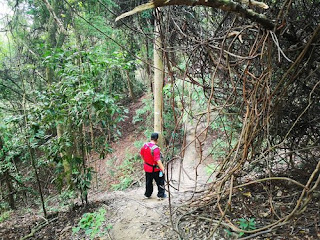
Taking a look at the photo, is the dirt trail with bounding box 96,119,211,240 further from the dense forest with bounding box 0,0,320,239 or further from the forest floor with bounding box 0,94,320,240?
the dense forest with bounding box 0,0,320,239

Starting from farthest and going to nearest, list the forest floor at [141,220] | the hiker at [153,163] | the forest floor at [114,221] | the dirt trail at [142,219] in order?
1. the hiker at [153,163]
2. the forest floor at [114,221]
3. the dirt trail at [142,219]
4. the forest floor at [141,220]

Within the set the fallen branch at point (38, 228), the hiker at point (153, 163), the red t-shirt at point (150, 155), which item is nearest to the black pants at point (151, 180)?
the hiker at point (153, 163)

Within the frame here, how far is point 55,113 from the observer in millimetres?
4262

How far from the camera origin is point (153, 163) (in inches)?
208

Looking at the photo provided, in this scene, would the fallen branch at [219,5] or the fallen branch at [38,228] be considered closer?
the fallen branch at [219,5]

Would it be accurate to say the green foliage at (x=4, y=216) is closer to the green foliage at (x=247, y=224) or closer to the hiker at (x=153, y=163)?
the hiker at (x=153, y=163)

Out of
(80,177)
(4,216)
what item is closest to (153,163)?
(80,177)

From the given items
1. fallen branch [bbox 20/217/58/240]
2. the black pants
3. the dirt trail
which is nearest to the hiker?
the black pants

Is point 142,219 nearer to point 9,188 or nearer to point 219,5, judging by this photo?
point 219,5

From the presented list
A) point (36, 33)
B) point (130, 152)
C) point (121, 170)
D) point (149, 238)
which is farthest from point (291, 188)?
point (36, 33)

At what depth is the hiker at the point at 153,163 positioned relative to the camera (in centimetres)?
509

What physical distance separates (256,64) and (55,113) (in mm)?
3524

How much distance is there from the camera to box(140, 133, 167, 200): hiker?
16.7 feet

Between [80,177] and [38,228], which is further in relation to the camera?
[80,177]
